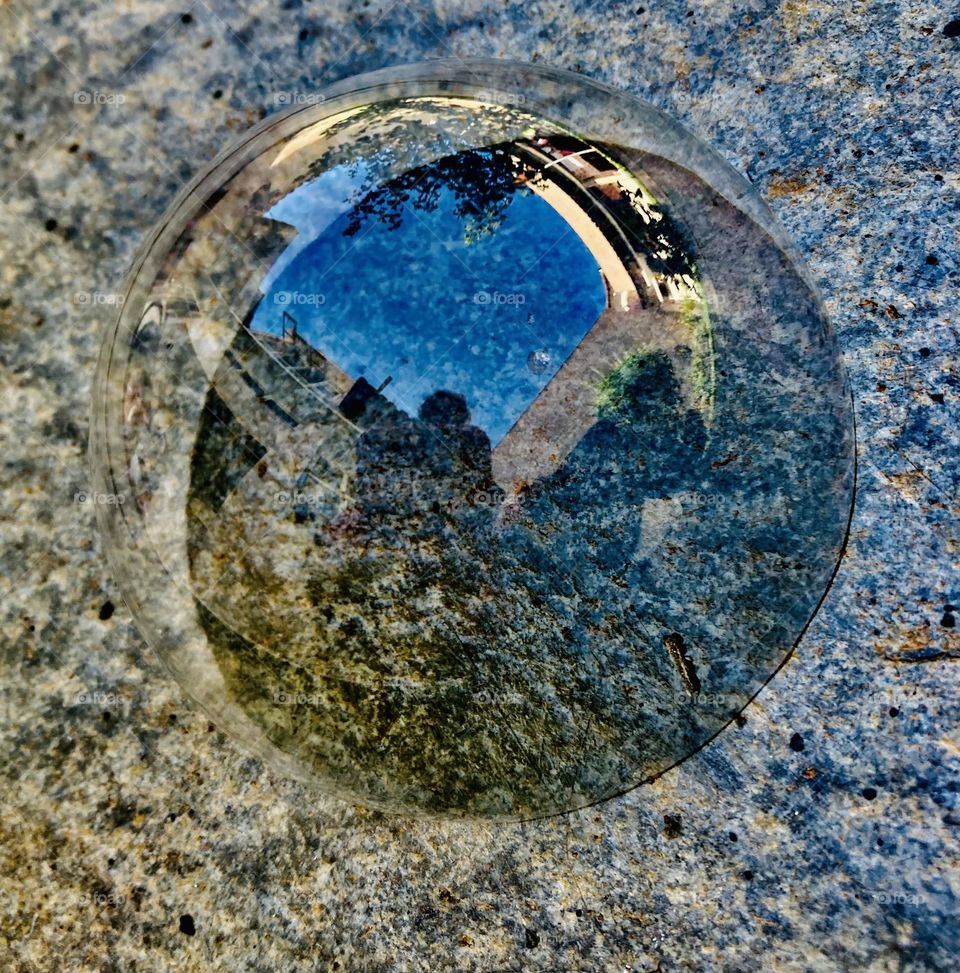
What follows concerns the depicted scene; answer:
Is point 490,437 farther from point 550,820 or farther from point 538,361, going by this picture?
point 550,820

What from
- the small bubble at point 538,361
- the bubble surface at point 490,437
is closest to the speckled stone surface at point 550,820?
the bubble surface at point 490,437

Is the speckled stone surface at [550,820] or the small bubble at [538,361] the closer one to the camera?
the small bubble at [538,361]

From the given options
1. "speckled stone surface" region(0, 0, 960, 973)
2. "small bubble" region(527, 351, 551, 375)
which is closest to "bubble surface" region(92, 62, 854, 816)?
"small bubble" region(527, 351, 551, 375)

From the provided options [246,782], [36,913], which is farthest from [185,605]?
[36,913]

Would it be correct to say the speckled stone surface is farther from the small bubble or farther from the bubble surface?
the small bubble

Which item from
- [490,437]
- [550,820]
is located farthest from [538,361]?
[550,820]

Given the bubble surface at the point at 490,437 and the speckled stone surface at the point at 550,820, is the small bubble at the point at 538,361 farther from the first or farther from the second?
the speckled stone surface at the point at 550,820
